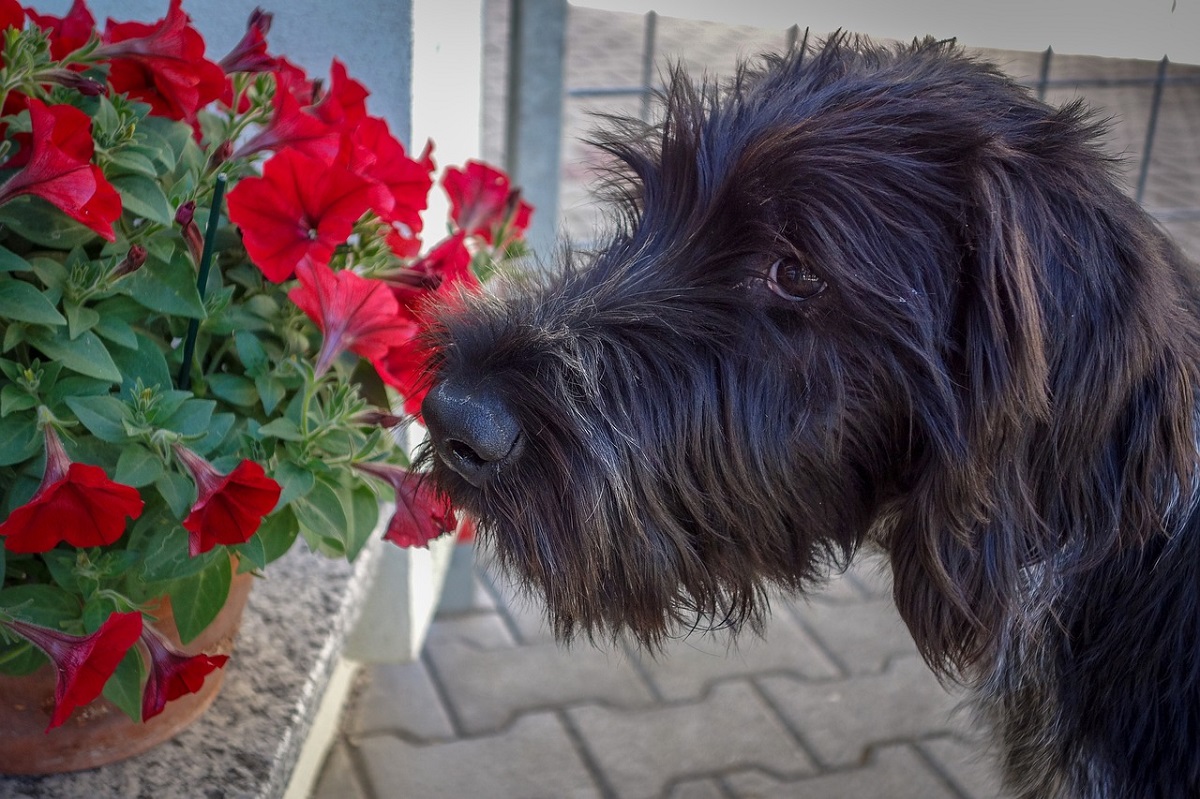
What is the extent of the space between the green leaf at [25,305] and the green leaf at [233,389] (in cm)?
33

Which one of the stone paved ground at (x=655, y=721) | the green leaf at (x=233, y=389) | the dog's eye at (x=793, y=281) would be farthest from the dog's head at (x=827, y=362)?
the stone paved ground at (x=655, y=721)

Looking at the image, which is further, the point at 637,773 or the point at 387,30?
the point at 637,773

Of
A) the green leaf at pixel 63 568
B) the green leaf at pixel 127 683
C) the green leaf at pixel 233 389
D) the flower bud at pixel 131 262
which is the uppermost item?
the flower bud at pixel 131 262

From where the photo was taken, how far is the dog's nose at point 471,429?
177 centimetres

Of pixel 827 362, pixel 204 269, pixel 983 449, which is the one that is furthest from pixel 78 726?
pixel 983 449

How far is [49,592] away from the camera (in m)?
1.85

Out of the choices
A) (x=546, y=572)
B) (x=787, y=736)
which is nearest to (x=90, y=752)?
(x=546, y=572)

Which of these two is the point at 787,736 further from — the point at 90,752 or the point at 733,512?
the point at 90,752

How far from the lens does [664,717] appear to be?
3361mm

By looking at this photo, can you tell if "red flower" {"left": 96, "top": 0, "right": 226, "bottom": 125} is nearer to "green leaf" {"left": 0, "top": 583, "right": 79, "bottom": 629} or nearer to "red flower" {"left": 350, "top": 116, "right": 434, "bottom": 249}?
"red flower" {"left": 350, "top": 116, "right": 434, "bottom": 249}

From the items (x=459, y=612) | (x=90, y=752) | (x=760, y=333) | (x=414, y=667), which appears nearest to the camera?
(x=760, y=333)

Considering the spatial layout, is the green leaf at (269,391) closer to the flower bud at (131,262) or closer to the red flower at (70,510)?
the flower bud at (131,262)

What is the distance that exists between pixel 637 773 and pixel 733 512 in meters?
1.47

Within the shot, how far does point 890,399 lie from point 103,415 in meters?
1.18
